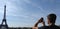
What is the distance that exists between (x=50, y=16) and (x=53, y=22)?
23 centimetres

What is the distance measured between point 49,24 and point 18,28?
70.7 metres

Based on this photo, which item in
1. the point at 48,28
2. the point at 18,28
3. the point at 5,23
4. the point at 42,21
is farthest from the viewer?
the point at 18,28

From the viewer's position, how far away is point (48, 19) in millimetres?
3811

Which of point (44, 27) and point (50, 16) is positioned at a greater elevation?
point (50, 16)

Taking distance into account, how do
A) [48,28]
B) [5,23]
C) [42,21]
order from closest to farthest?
[48,28]
[42,21]
[5,23]

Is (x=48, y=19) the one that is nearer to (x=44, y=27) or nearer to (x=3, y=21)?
(x=44, y=27)

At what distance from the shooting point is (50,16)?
367 centimetres

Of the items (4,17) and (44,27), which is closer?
(44,27)

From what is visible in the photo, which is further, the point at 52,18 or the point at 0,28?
the point at 0,28

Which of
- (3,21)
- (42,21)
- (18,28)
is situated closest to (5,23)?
(3,21)

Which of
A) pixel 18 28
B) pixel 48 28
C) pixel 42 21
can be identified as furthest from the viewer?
pixel 18 28

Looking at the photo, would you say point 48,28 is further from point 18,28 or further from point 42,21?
point 18,28

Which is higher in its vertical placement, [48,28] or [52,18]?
[52,18]

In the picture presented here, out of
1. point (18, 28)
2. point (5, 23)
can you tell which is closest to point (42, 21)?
point (5, 23)
